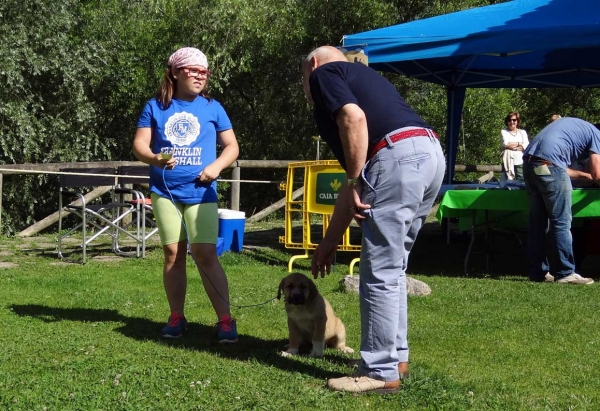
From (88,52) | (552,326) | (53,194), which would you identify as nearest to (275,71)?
(88,52)

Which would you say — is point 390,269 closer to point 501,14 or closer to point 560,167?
point 560,167

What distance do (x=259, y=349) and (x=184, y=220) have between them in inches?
34.4

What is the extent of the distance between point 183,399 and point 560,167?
4.82 meters

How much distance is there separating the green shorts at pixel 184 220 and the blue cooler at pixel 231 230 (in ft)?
15.1

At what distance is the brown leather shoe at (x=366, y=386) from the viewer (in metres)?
3.74

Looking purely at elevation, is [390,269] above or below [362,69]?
below

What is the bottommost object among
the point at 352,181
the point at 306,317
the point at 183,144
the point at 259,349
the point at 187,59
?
the point at 259,349

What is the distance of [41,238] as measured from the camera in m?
11.4

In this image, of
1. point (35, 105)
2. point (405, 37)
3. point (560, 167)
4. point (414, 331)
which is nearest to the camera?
point (414, 331)

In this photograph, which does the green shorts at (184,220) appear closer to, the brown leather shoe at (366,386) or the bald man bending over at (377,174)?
the bald man bending over at (377,174)

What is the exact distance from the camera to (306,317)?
4.59m

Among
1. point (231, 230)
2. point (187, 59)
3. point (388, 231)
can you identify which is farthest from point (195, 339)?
point (231, 230)

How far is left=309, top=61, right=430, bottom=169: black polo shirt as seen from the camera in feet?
11.8

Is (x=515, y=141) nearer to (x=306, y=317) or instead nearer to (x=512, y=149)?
(x=512, y=149)
